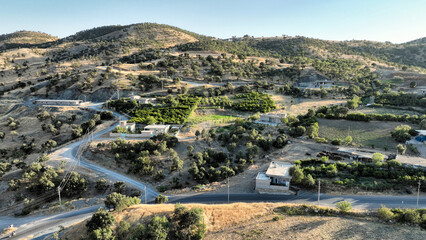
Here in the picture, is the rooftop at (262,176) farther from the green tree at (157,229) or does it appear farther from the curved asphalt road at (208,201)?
the green tree at (157,229)

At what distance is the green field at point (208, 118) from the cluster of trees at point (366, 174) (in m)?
26.0

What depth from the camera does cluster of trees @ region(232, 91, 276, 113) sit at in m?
65.9

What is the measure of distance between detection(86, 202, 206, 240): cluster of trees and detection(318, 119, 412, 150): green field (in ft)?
117

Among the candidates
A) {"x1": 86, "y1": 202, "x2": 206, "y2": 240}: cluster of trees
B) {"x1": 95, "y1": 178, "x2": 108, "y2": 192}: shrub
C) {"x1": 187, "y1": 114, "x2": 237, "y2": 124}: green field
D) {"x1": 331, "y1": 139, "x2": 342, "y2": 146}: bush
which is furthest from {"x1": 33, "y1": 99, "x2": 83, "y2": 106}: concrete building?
{"x1": 331, "y1": 139, "x2": 342, "y2": 146}: bush

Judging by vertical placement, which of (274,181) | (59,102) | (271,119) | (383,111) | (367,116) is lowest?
(274,181)

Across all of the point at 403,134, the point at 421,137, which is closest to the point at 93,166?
the point at 403,134

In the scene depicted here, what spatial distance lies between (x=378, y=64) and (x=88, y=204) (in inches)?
4774

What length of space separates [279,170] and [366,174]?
1111cm

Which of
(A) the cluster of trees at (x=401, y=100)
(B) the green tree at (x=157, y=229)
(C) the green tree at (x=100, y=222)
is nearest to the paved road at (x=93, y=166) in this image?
(C) the green tree at (x=100, y=222)

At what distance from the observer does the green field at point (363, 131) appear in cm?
4457

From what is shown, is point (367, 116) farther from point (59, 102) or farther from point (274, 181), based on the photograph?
point (59, 102)

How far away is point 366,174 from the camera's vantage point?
32812 mm

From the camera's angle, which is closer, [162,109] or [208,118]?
[208,118]

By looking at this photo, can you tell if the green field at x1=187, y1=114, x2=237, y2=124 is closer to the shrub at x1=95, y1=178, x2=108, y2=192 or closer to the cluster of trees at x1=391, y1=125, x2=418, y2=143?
the shrub at x1=95, y1=178, x2=108, y2=192
